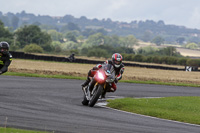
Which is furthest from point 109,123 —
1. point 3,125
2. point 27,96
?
point 27,96

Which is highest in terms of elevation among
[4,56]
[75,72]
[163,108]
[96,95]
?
[4,56]

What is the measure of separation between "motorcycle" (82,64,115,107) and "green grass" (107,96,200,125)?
1.08 meters

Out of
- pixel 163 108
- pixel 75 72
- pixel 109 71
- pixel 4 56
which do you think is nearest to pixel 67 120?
pixel 109 71

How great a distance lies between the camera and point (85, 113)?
12.3 meters

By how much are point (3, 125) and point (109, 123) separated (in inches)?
106

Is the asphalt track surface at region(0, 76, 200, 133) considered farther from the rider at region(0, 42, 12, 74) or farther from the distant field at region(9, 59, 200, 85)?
the distant field at region(9, 59, 200, 85)

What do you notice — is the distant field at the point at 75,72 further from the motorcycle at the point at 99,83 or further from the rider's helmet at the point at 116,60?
the rider's helmet at the point at 116,60

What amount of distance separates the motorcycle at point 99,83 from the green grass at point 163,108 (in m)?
1.08

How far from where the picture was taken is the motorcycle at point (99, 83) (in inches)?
548

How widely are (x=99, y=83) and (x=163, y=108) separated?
8.69 ft

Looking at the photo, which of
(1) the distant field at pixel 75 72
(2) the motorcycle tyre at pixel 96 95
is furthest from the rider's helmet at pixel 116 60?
(1) the distant field at pixel 75 72

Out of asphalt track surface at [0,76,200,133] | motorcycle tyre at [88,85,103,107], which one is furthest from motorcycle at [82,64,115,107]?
asphalt track surface at [0,76,200,133]

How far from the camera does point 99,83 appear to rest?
550 inches

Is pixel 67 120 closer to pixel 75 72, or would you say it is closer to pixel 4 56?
pixel 4 56
